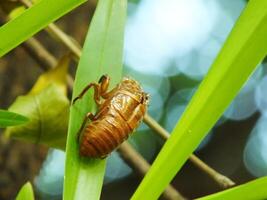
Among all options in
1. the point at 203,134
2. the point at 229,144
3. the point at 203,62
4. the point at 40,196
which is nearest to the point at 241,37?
the point at 203,134

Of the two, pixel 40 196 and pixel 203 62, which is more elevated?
pixel 203 62

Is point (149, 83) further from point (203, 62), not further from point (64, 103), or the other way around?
point (64, 103)

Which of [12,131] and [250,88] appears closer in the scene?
[12,131]

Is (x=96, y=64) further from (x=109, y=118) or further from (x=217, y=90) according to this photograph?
(x=217, y=90)

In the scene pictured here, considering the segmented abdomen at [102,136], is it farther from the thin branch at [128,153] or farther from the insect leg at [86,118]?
the thin branch at [128,153]

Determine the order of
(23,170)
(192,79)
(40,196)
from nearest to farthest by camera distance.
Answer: (23,170) < (40,196) < (192,79)

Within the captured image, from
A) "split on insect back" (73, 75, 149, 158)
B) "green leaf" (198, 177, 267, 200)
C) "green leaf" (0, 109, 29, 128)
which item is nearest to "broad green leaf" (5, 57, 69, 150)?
"split on insect back" (73, 75, 149, 158)

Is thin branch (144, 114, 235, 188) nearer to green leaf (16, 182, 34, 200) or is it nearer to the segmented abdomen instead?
the segmented abdomen
